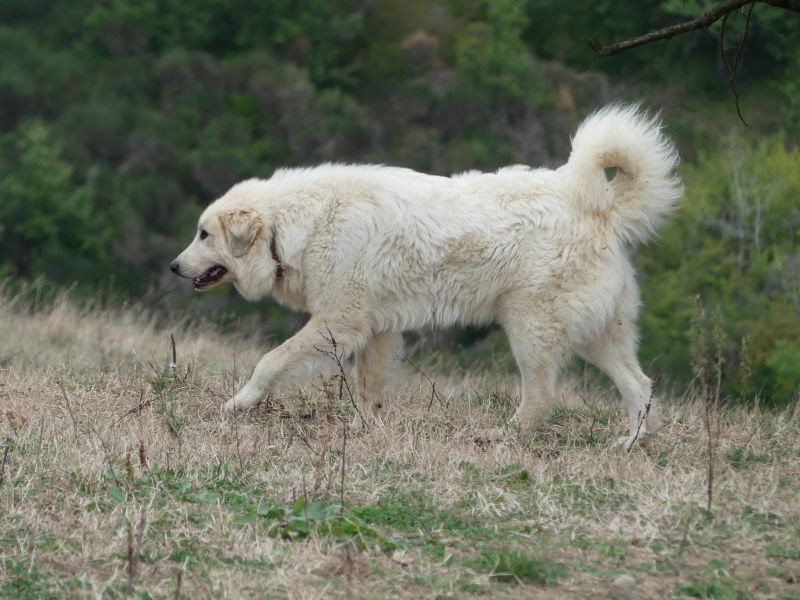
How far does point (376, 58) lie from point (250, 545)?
32.8 m

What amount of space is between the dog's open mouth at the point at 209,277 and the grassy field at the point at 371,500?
60cm

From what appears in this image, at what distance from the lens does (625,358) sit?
7098 mm

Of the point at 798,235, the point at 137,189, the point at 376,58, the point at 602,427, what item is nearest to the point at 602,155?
the point at 602,427

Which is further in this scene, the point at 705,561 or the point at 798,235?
the point at 798,235

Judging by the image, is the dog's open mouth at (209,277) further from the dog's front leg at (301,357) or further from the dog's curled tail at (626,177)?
the dog's curled tail at (626,177)

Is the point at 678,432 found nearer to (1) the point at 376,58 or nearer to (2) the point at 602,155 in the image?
(2) the point at 602,155

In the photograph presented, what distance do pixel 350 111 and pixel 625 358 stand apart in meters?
27.1

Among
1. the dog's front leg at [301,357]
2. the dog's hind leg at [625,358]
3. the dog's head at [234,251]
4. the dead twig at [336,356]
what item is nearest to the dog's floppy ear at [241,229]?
the dog's head at [234,251]

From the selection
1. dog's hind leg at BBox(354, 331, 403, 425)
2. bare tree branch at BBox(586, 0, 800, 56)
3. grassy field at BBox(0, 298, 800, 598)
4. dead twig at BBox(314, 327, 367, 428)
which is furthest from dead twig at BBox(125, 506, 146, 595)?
bare tree branch at BBox(586, 0, 800, 56)

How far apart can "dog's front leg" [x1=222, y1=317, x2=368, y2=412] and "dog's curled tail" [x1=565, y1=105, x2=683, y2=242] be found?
1605mm

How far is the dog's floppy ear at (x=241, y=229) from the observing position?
7.39 metres

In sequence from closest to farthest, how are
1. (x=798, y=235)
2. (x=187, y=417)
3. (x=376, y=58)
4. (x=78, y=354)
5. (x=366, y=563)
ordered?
1. (x=366, y=563)
2. (x=187, y=417)
3. (x=78, y=354)
4. (x=798, y=235)
5. (x=376, y=58)

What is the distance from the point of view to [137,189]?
107 ft

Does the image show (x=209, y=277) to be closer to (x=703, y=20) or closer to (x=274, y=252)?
(x=274, y=252)
